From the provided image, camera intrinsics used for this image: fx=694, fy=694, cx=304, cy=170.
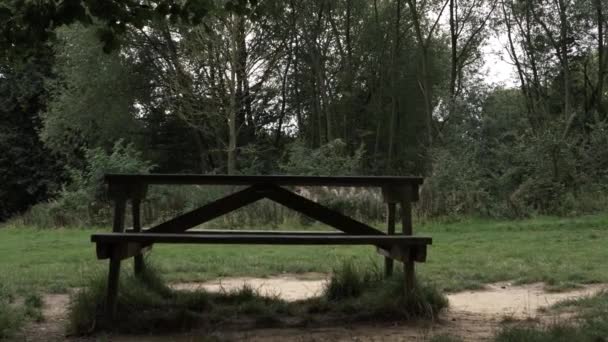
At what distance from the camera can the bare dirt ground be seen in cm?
469

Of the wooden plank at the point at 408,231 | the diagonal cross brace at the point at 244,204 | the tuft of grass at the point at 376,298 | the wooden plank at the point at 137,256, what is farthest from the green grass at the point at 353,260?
the diagonal cross brace at the point at 244,204

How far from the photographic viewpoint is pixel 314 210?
5.76 meters

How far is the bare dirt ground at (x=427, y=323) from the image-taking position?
469cm

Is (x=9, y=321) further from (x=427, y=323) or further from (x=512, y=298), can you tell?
(x=512, y=298)

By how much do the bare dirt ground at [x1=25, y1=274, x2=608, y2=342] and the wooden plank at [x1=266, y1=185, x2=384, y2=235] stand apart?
988mm

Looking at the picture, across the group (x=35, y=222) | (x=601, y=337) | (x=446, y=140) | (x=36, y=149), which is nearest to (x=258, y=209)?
(x=35, y=222)

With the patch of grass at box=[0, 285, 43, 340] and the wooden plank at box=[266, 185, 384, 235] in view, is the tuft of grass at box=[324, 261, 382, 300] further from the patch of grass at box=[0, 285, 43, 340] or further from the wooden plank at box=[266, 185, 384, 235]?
the patch of grass at box=[0, 285, 43, 340]

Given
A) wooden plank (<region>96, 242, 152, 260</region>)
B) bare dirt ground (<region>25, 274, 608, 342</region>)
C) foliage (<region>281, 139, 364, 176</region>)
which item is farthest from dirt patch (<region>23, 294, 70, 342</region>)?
foliage (<region>281, 139, 364, 176</region>)

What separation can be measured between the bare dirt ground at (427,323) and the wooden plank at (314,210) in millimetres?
988

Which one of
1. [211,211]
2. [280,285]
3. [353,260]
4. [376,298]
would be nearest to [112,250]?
[211,211]

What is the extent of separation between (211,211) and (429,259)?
15.0 feet

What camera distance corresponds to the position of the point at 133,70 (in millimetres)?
33375

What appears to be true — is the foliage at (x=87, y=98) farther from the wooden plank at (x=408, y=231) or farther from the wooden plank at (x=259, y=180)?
the wooden plank at (x=408, y=231)

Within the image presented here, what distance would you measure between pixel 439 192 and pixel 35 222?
11094 mm
